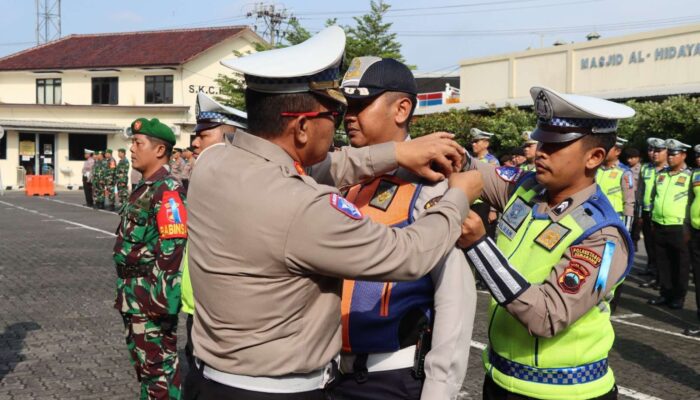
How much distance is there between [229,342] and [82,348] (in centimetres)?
→ 523

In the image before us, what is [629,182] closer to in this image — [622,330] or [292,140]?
[622,330]

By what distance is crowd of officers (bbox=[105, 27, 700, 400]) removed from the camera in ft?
6.70

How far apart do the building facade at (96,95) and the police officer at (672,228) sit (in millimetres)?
29916

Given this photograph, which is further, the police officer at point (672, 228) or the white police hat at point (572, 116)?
the police officer at point (672, 228)

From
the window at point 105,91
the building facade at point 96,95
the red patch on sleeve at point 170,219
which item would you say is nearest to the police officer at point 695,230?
the red patch on sleeve at point 170,219

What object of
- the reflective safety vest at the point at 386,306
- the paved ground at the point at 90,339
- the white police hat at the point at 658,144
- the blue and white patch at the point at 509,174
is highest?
the white police hat at the point at 658,144

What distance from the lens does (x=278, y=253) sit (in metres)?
2.00

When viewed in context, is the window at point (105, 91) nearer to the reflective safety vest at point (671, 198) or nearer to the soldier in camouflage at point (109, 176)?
the soldier in camouflage at point (109, 176)

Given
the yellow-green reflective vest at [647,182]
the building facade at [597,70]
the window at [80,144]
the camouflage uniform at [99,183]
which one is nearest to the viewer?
the yellow-green reflective vest at [647,182]

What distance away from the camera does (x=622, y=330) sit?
786 centimetres

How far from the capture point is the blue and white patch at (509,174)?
329 cm

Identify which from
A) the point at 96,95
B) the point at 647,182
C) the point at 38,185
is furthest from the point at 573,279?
the point at 96,95

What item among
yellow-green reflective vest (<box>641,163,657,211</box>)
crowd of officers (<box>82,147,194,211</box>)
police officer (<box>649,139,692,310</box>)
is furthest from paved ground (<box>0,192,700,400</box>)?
crowd of officers (<box>82,147,194,211</box>)

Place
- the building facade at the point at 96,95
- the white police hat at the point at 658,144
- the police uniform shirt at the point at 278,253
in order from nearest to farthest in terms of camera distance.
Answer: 1. the police uniform shirt at the point at 278,253
2. the white police hat at the point at 658,144
3. the building facade at the point at 96,95
